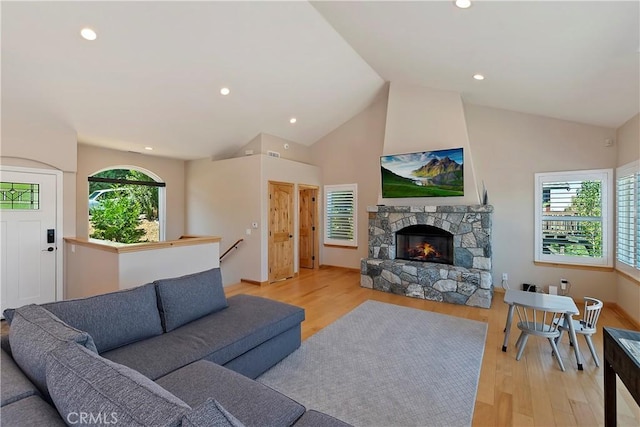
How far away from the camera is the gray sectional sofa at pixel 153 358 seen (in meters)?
0.99

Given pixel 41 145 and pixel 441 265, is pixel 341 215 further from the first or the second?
pixel 41 145

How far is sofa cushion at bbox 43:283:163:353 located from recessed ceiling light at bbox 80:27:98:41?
286 centimetres

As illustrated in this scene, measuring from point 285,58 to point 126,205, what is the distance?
17.6 ft

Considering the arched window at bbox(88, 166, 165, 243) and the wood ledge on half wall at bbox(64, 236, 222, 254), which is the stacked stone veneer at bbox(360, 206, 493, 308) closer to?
the wood ledge on half wall at bbox(64, 236, 222, 254)

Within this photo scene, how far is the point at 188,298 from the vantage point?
268 cm

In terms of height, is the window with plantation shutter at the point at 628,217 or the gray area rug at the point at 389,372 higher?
the window with plantation shutter at the point at 628,217

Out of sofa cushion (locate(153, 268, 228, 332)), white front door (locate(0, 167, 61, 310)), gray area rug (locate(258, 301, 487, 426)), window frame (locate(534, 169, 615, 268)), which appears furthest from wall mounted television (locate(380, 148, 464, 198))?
white front door (locate(0, 167, 61, 310))

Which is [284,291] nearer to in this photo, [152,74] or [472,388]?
[472,388]

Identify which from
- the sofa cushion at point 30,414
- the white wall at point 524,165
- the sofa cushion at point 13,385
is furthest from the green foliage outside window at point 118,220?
the white wall at point 524,165

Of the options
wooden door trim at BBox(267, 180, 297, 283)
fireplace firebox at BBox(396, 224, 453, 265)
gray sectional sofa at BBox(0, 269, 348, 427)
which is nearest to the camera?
gray sectional sofa at BBox(0, 269, 348, 427)

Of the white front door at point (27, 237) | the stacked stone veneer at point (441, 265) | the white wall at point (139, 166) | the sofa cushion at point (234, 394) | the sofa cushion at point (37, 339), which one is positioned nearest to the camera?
the sofa cushion at point (37, 339)

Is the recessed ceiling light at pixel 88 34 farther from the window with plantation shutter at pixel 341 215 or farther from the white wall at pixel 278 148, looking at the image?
the window with plantation shutter at pixel 341 215

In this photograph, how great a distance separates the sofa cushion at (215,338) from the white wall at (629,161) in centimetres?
440

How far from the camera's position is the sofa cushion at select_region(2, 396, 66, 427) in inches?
42.7
